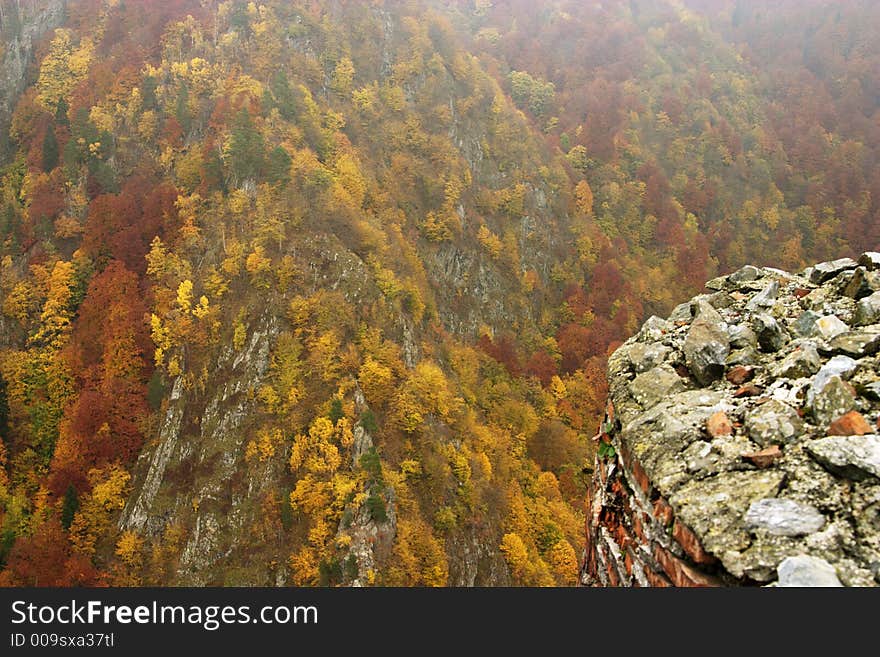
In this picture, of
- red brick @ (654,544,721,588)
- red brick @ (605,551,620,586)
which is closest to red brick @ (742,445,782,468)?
red brick @ (654,544,721,588)

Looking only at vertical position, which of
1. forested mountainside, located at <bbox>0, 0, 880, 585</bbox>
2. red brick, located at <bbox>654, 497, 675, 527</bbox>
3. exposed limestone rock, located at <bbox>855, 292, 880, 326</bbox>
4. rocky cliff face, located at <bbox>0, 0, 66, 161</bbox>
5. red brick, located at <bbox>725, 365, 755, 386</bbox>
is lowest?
forested mountainside, located at <bbox>0, 0, 880, 585</bbox>

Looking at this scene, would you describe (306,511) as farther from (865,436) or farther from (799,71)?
(799,71)

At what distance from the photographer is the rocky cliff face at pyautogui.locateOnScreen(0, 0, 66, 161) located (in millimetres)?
97438

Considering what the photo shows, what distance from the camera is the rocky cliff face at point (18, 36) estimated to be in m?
97.4

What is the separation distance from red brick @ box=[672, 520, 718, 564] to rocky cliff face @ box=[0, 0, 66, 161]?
4560 inches

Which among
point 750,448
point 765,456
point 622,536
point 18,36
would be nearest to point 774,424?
point 750,448

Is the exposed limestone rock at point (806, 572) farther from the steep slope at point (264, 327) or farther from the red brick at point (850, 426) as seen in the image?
the steep slope at point (264, 327)

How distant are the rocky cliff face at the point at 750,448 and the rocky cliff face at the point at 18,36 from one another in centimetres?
11363

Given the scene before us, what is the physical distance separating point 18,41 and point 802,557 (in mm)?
127588

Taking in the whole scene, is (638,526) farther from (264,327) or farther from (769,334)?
(264,327)

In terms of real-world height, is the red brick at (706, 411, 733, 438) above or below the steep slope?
above

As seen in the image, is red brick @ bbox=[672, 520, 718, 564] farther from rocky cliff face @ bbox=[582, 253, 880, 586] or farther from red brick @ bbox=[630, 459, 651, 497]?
red brick @ bbox=[630, 459, 651, 497]

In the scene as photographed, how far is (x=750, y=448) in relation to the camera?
8.19 m

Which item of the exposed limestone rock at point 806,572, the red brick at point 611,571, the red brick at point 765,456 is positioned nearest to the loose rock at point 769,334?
Result: the red brick at point 765,456
